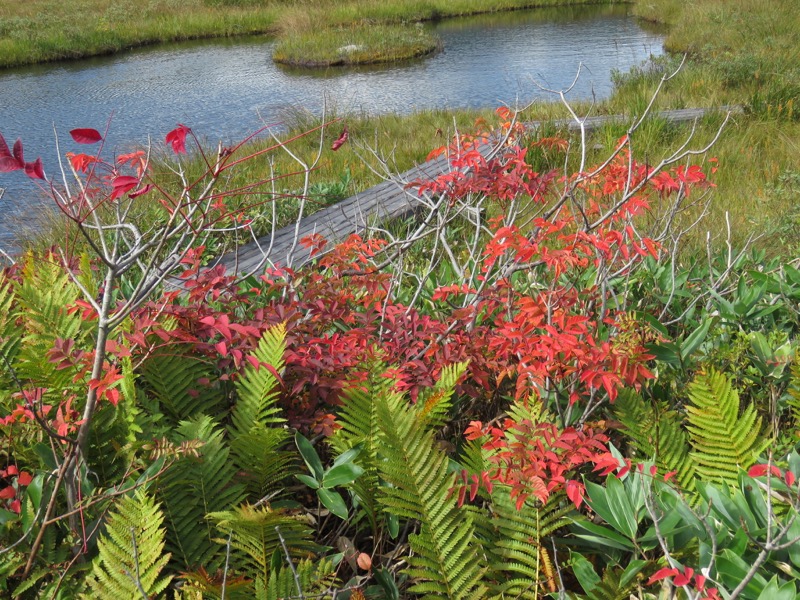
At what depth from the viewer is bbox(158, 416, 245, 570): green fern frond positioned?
1580 millimetres

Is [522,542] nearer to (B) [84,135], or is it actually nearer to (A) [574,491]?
(A) [574,491]

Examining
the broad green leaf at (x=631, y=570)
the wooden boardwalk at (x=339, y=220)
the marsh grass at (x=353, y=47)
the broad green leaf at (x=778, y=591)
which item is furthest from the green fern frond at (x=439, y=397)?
the marsh grass at (x=353, y=47)

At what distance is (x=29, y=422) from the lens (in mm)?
1781

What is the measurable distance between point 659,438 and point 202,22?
21.6m

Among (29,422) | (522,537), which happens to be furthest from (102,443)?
(522,537)

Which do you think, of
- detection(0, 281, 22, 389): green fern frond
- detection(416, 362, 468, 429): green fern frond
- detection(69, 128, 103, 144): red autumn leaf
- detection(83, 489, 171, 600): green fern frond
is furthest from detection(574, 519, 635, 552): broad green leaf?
detection(0, 281, 22, 389): green fern frond

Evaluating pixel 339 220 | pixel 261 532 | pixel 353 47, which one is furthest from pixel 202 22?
pixel 261 532

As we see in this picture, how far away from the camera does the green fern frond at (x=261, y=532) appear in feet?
4.66

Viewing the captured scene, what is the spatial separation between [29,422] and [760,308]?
2.40 metres

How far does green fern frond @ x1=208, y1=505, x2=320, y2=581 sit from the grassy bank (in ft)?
53.1

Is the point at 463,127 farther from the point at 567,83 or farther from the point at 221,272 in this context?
the point at 221,272

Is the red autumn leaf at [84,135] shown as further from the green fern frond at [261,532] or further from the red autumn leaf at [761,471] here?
the red autumn leaf at [761,471]

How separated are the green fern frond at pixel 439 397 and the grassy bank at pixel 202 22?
15718 millimetres

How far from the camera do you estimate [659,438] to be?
1787 mm
